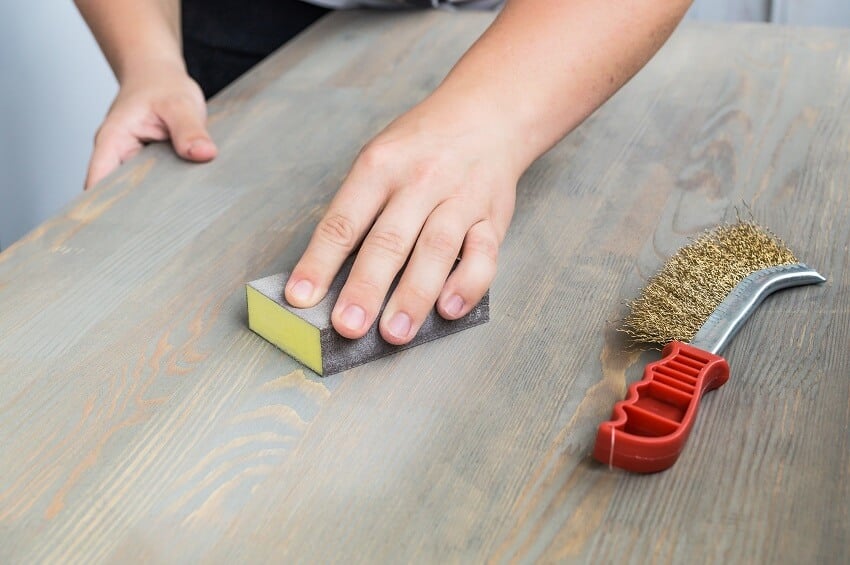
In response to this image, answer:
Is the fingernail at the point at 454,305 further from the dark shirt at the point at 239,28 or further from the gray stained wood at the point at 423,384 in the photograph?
the dark shirt at the point at 239,28

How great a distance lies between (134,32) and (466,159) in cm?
59

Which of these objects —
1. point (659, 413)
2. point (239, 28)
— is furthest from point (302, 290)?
point (239, 28)

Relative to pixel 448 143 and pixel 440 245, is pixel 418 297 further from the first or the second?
pixel 448 143

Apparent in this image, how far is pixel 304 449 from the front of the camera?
0.60 metres

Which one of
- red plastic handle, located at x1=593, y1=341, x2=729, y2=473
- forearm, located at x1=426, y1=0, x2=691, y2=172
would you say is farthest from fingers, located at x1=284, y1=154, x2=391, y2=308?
red plastic handle, located at x1=593, y1=341, x2=729, y2=473

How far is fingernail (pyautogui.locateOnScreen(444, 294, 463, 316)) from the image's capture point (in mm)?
713

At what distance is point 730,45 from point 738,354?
29.7 inches

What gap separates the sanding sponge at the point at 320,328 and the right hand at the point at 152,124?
36 cm

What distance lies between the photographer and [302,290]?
27.7 inches

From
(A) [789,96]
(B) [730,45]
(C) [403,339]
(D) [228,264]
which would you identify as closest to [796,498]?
(C) [403,339]

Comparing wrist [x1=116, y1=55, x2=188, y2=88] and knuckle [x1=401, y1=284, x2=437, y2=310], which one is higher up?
knuckle [x1=401, y1=284, x2=437, y2=310]

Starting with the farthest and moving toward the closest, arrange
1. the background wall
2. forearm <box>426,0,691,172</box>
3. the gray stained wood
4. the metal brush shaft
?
the background wall
forearm <box>426,0,691,172</box>
the metal brush shaft
the gray stained wood

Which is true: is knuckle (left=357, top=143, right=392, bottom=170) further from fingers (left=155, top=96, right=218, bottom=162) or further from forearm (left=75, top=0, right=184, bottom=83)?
forearm (left=75, top=0, right=184, bottom=83)

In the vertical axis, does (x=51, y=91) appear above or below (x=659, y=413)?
below
